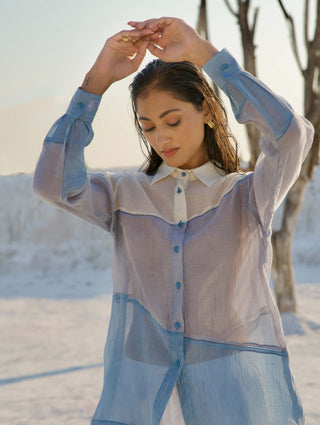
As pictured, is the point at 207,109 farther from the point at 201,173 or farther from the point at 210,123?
the point at 201,173

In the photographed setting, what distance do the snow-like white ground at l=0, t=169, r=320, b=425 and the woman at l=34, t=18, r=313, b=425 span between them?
218cm

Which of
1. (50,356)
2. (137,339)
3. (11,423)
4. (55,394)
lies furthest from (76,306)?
(137,339)

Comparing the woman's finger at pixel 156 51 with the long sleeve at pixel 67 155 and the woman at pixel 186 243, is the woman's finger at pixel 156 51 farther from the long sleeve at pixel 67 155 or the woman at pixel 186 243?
the long sleeve at pixel 67 155

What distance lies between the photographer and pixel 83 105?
1.36 meters

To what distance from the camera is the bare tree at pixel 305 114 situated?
18.0 ft

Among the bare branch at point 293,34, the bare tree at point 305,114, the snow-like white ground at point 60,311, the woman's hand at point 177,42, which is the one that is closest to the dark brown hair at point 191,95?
the woman's hand at point 177,42

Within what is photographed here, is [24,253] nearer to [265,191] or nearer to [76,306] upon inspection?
[76,306]

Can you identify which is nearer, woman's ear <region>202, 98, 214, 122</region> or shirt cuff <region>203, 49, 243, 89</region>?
shirt cuff <region>203, 49, 243, 89</region>

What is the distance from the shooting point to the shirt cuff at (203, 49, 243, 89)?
1298 millimetres

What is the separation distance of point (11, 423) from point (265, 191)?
103 inches

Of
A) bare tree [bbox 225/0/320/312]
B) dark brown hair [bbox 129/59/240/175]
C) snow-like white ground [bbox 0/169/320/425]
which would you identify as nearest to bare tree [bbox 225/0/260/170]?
bare tree [bbox 225/0/320/312]

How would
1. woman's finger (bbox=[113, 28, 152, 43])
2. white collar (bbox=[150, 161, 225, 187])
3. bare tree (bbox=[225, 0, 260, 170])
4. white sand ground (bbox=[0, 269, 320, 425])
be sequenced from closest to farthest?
woman's finger (bbox=[113, 28, 152, 43]) → white collar (bbox=[150, 161, 225, 187]) → white sand ground (bbox=[0, 269, 320, 425]) → bare tree (bbox=[225, 0, 260, 170])

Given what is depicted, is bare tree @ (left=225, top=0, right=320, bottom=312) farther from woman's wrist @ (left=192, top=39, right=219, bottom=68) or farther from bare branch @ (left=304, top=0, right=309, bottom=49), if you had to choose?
woman's wrist @ (left=192, top=39, right=219, bottom=68)

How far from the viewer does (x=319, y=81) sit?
5.60 meters
